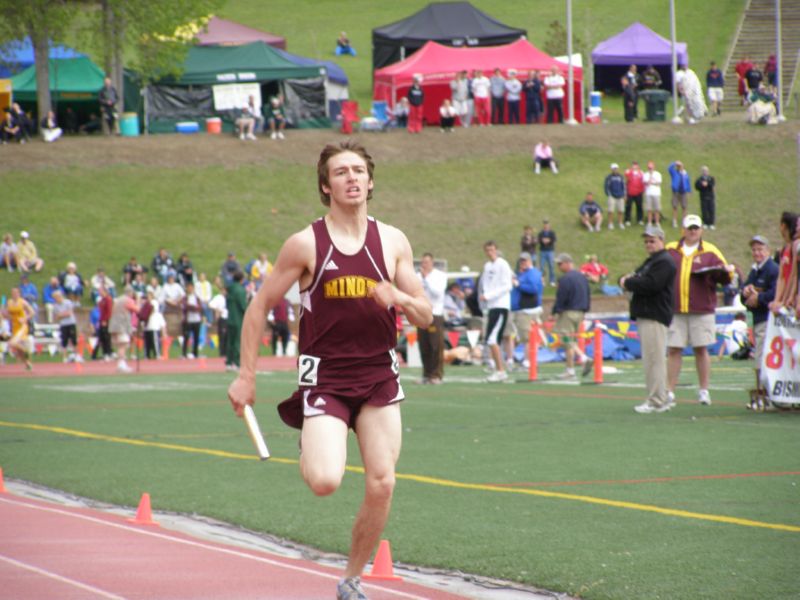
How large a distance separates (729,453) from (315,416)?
20.7ft

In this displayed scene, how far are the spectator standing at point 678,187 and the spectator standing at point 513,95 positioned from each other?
8.93m

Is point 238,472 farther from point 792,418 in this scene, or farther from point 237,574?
point 792,418

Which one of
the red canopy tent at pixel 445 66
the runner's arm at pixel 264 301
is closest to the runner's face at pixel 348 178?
the runner's arm at pixel 264 301

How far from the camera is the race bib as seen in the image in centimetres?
641

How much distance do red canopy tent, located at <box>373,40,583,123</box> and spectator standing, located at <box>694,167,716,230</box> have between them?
10080 mm

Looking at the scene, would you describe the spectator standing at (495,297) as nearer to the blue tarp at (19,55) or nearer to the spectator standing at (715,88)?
the blue tarp at (19,55)

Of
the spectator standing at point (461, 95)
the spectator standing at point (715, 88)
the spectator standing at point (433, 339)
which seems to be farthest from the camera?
the spectator standing at point (715, 88)

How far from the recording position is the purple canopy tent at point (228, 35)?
2346 inches

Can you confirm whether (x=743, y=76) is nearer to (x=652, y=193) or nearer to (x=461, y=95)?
(x=461, y=95)

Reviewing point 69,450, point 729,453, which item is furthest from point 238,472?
point 729,453

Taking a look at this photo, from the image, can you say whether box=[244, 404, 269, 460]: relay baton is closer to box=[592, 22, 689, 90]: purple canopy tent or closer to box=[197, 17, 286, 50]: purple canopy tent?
box=[197, 17, 286, 50]: purple canopy tent

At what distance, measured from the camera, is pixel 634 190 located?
151 feet

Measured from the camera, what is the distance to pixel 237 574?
7.40 metres

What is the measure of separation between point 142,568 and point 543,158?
44.0m
